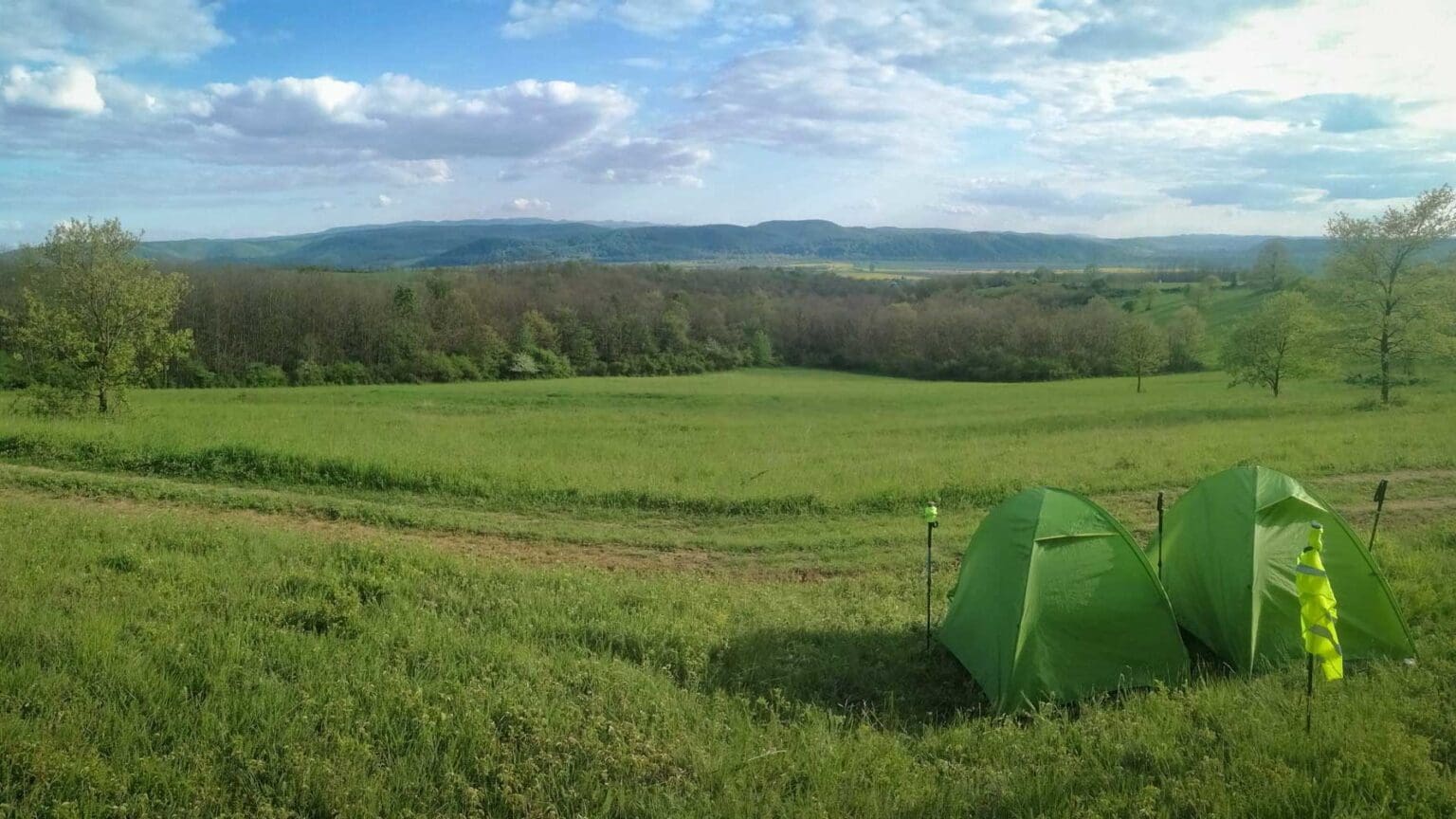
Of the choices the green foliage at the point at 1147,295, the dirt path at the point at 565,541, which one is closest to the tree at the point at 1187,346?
the green foliage at the point at 1147,295

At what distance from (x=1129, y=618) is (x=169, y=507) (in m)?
15.6

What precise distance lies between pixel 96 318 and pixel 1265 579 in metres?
29.2

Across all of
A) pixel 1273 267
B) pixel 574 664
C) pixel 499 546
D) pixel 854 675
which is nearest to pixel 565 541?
pixel 499 546

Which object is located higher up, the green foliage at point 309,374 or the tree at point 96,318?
the tree at point 96,318

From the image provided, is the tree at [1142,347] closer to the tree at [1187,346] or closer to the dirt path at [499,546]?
the tree at [1187,346]

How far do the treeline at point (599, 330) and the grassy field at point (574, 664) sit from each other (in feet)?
170

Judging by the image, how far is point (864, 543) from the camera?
47.3 feet

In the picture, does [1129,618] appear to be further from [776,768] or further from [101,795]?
[101,795]

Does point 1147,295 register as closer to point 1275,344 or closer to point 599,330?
point 1275,344

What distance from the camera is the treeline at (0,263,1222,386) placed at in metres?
70.8

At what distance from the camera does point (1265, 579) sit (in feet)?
27.1

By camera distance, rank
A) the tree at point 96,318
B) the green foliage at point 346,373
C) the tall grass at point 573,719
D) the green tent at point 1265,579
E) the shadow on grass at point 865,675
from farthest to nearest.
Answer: the green foliage at point 346,373
the tree at point 96,318
the green tent at point 1265,579
the shadow on grass at point 865,675
the tall grass at point 573,719

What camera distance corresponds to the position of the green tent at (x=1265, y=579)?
8.13 m

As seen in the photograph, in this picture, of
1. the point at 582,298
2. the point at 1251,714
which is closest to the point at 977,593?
the point at 1251,714
